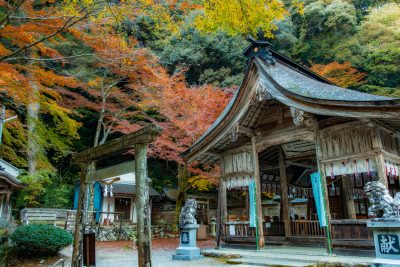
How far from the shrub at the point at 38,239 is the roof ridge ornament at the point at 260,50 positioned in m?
10.4

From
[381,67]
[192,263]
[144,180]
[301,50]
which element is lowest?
[192,263]

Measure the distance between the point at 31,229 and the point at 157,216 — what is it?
16990 millimetres

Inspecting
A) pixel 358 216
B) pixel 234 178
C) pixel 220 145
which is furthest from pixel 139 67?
pixel 358 216

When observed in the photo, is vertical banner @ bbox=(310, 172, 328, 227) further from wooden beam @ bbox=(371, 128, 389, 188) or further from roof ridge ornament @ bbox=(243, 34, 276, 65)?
roof ridge ornament @ bbox=(243, 34, 276, 65)

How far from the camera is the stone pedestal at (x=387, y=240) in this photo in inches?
243

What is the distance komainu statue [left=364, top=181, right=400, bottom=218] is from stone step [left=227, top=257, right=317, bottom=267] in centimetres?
246

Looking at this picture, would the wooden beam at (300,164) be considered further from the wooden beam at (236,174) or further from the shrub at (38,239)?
the shrub at (38,239)

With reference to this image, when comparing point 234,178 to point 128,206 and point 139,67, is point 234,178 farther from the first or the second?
point 128,206

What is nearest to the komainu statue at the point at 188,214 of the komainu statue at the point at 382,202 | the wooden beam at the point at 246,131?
the wooden beam at the point at 246,131

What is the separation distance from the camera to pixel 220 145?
13.0 m

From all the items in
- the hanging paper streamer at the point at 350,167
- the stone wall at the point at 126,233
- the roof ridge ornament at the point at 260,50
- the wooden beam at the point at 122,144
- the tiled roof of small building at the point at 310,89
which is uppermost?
the roof ridge ornament at the point at 260,50

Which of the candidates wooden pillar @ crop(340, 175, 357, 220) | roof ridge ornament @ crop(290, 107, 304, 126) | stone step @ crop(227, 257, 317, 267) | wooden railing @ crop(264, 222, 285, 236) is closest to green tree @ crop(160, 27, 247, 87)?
wooden railing @ crop(264, 222, 285, 236)

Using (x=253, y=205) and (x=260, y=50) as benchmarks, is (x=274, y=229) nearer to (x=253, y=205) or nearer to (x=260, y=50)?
(x=253, y=205)

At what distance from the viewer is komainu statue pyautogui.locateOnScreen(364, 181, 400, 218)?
6414 mm
